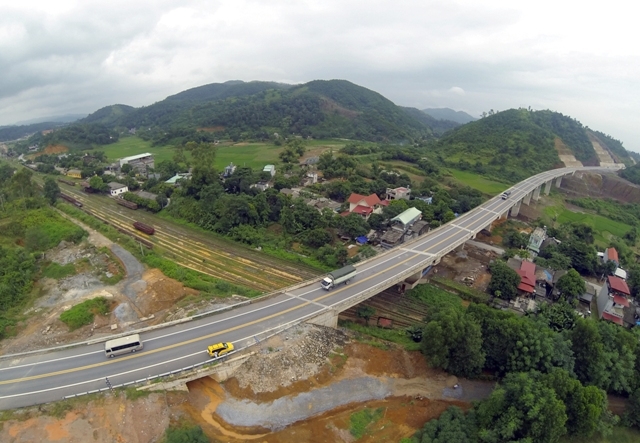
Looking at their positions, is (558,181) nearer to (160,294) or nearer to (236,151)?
(236,151)

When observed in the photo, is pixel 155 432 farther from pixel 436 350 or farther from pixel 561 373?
pixel 561 373

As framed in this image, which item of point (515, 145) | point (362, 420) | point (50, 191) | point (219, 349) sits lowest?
point (362, 420)

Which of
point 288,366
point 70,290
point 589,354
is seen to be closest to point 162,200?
point 70,290

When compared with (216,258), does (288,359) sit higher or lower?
lower

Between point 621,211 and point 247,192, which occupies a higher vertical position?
point 247,192

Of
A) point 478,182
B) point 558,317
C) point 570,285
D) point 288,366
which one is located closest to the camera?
point 288,366

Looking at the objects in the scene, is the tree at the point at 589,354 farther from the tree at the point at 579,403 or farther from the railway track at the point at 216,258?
the railway track at the point at 216,258

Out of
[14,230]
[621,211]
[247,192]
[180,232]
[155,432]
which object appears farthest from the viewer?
[621,211]

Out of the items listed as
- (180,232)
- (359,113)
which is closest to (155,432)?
(180,232)
